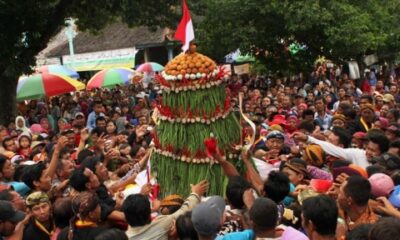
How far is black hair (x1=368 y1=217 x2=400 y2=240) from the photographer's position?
3.08 m

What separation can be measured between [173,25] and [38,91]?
460cm

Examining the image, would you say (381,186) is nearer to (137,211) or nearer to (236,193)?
(236,193)

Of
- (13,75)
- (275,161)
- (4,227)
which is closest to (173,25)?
(13,75)

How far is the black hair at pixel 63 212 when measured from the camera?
15.6 feet

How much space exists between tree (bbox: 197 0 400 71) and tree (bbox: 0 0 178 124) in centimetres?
187

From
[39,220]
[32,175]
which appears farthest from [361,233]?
[32,175]

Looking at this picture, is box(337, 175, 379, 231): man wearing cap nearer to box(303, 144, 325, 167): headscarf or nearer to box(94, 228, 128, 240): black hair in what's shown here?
box(94, 228, 128, 240): black hair

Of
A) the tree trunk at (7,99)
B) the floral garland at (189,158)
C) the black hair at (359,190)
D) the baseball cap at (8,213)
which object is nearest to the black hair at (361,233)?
the black hair at (359,190)

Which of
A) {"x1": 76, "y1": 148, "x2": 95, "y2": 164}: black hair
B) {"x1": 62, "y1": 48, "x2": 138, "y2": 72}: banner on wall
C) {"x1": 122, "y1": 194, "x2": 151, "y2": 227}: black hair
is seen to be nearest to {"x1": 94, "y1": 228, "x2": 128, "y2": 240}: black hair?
{"x1": 122, "y1": 194, "x2": 151, "y2": 227}: black hair

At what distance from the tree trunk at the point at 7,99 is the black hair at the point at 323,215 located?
492 inches

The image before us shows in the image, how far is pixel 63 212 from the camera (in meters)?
4.77

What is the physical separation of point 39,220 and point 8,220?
467 mm

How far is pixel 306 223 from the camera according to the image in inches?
150

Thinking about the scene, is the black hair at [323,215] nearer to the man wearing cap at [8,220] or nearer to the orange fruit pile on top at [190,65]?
the orange fruit pile on top at [190,65]
